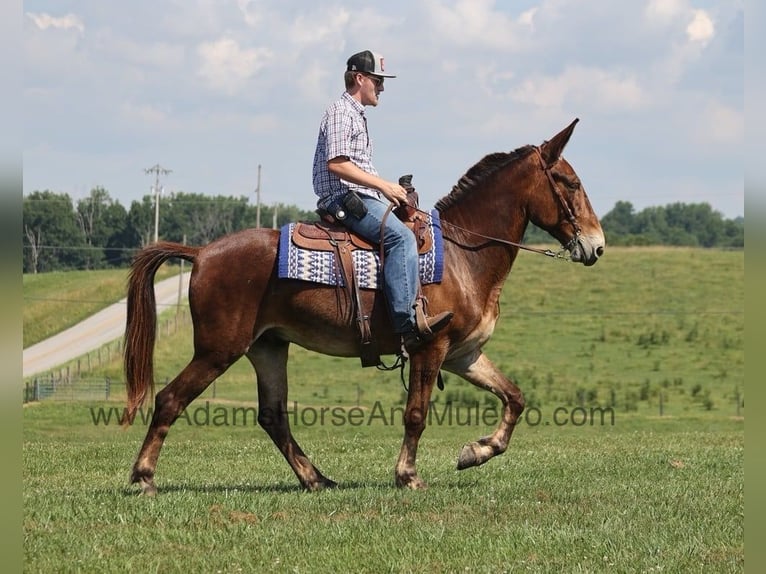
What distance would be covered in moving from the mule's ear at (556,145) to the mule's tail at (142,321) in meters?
3.30

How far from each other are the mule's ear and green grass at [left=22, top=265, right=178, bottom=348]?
199 ft

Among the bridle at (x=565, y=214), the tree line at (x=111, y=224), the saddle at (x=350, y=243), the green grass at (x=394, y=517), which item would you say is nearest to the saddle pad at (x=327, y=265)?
the saddle at (x=350, y=243)

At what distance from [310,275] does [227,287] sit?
2.33 feet

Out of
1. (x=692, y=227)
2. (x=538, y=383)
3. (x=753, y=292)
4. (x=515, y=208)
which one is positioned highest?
(x=692, y=227)

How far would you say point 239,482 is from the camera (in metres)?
9.72

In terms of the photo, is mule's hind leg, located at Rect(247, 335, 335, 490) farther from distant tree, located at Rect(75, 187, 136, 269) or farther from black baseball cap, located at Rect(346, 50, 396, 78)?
distant tree, located at Rect(75, 187, 136, 269)

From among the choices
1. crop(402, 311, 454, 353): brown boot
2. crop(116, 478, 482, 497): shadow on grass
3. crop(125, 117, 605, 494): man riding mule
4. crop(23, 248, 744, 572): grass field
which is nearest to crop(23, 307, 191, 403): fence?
crop(23, 248, 744, 572): grass field

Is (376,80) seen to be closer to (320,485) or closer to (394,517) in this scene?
(320,485)

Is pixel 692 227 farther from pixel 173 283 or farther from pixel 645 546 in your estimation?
pixel 645 546

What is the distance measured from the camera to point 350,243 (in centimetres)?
871

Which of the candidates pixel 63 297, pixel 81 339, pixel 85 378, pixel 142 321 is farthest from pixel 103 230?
pixel 142 321

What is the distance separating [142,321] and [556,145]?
160 inches

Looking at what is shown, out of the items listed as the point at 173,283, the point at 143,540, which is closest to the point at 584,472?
the point at 143,540

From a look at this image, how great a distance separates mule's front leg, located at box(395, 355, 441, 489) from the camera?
28.7ft
